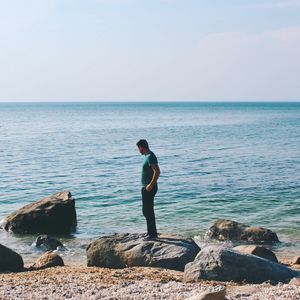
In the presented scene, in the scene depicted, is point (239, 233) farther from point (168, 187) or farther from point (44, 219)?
point (168, 187)

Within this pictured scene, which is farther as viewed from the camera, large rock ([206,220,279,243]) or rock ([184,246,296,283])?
large rock ([206,220,279,243])

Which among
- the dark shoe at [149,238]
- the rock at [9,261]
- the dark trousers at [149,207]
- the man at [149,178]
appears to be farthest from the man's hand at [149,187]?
the rock at [9,261]

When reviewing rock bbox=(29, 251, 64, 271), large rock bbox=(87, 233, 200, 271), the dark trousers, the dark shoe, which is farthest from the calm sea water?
the dark trousers

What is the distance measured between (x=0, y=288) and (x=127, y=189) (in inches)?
776

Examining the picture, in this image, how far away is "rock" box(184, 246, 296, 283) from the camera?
12148 mm

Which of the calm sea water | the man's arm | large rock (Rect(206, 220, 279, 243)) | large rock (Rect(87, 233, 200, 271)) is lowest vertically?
the calm sea water

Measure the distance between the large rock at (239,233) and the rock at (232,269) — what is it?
672 centimetres

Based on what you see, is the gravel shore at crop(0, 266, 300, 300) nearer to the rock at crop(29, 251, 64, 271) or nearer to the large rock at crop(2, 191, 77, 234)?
the rock at crop(29, 251, 64, 271)

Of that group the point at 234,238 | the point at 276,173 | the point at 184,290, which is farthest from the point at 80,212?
the point at 276,173

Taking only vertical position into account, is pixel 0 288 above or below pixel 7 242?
above

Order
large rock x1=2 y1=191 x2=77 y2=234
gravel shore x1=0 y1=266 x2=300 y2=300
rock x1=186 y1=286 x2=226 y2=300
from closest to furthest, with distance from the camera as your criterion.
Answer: rock x1=186 y1=286 x2=226 y2=300 → gravel shore x1=0 y1=266 x2=300 y2=300 → large rock x1=2 y1=191 x2=77 y2=234

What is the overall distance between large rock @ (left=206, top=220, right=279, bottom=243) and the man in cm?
579

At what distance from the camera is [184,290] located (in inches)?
428

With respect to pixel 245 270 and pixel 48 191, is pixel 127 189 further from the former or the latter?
pixel 245 270
